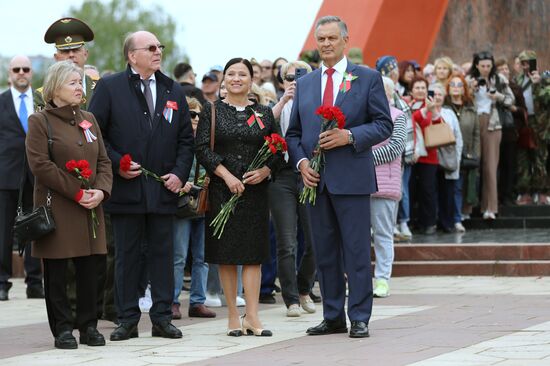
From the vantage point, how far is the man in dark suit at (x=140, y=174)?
953 cm

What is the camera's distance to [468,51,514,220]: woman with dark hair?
16.8m

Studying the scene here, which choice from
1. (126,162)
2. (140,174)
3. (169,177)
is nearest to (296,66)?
(169,177)

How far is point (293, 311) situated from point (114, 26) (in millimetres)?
79546

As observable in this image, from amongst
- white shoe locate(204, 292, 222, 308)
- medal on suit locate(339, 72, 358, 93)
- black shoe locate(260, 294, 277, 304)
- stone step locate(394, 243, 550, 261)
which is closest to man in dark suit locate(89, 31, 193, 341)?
medal on suit locate(339, 72, 358, 93)

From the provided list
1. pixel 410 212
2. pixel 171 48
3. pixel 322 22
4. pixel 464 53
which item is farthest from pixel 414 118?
pixel 171 48

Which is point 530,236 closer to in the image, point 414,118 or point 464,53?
point 414,118

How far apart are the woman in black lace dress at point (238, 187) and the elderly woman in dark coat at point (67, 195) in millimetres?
819

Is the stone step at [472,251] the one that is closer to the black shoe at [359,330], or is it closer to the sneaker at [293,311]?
the sneaker at [293,311]

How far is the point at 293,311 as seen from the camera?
10930 mm

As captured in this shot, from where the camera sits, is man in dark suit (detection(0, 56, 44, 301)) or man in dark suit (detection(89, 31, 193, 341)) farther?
man in dark suit (detection(0, 56, 44, 301))

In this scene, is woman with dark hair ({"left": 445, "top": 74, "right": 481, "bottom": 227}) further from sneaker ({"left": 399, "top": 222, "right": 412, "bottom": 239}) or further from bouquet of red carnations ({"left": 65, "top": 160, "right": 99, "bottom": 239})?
bouquet of red carnations ({"left": 65, "top": 160, "right": 99, "bottom": 239})

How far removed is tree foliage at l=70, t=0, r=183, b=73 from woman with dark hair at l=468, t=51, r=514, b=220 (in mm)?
71136

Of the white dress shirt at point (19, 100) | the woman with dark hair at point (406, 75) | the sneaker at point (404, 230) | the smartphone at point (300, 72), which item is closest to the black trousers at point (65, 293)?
the smartphone at point (300, 72)

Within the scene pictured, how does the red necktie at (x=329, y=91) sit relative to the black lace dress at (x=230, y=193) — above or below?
above
